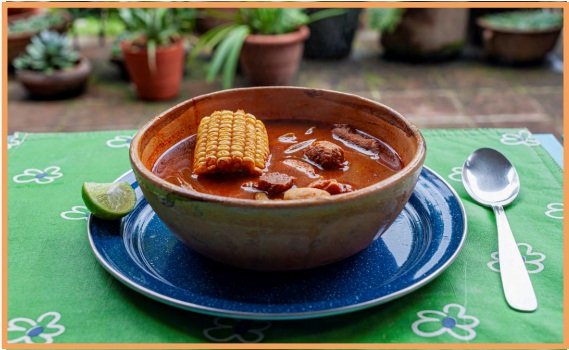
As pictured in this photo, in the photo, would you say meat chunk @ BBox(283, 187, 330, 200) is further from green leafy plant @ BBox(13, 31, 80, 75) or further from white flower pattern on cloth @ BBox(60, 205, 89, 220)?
green leafy plant @ BBox(13, 31, 80, 75)

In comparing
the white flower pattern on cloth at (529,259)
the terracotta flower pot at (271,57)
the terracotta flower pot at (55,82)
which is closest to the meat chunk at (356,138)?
the white flower pattern on cloth at (529,259)

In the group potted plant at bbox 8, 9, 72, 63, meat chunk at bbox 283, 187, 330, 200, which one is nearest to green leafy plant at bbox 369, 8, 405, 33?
potted plant at bbox 8, 9, 72, 63

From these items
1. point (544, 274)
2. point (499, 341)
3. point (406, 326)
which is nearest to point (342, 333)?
point (406, 326)

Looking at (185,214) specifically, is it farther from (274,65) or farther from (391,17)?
(391,17)

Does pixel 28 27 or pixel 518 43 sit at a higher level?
pixel 518 43

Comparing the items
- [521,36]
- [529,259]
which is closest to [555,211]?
[529,259]

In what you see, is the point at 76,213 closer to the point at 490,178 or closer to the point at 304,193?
the point at 304,193
